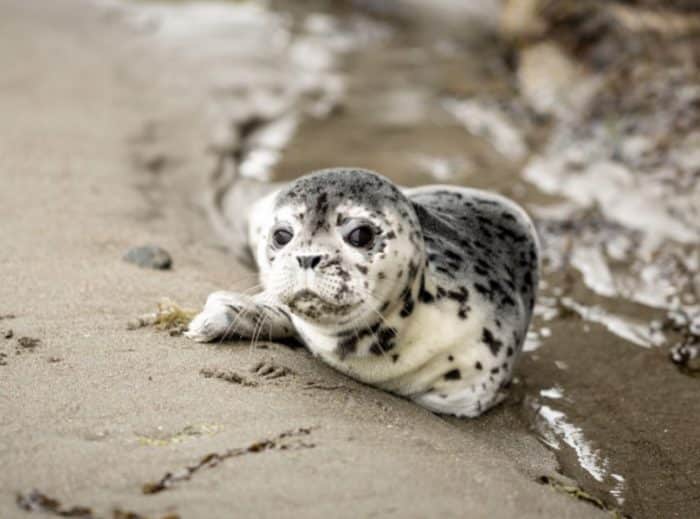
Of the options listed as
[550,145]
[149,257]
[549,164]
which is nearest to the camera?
[149,257]

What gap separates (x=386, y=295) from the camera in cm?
327

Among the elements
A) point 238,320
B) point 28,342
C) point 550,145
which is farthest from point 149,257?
point 550,145

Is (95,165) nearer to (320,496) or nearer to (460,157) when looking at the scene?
(460,157)

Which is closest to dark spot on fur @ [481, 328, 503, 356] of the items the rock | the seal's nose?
the seal's nose

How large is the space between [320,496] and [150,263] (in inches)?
82.4

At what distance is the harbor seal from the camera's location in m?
3.16

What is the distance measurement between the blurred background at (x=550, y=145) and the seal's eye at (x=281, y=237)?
3.87ft

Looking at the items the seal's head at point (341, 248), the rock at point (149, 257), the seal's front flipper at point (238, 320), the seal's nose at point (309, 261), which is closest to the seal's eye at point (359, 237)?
the seal's head at point (341, 248)

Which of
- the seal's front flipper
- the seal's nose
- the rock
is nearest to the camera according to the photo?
the seal's nose

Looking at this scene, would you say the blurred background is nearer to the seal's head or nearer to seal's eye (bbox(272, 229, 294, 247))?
Answer: the seal's head

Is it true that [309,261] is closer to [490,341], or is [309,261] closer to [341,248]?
[341,248]

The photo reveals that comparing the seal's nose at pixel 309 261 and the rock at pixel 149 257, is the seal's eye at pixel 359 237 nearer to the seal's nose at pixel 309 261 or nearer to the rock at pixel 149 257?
the seal's nose at pixel 309 261

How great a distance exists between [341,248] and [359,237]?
0.08 meters

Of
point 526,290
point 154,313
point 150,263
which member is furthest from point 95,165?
point 526,290
